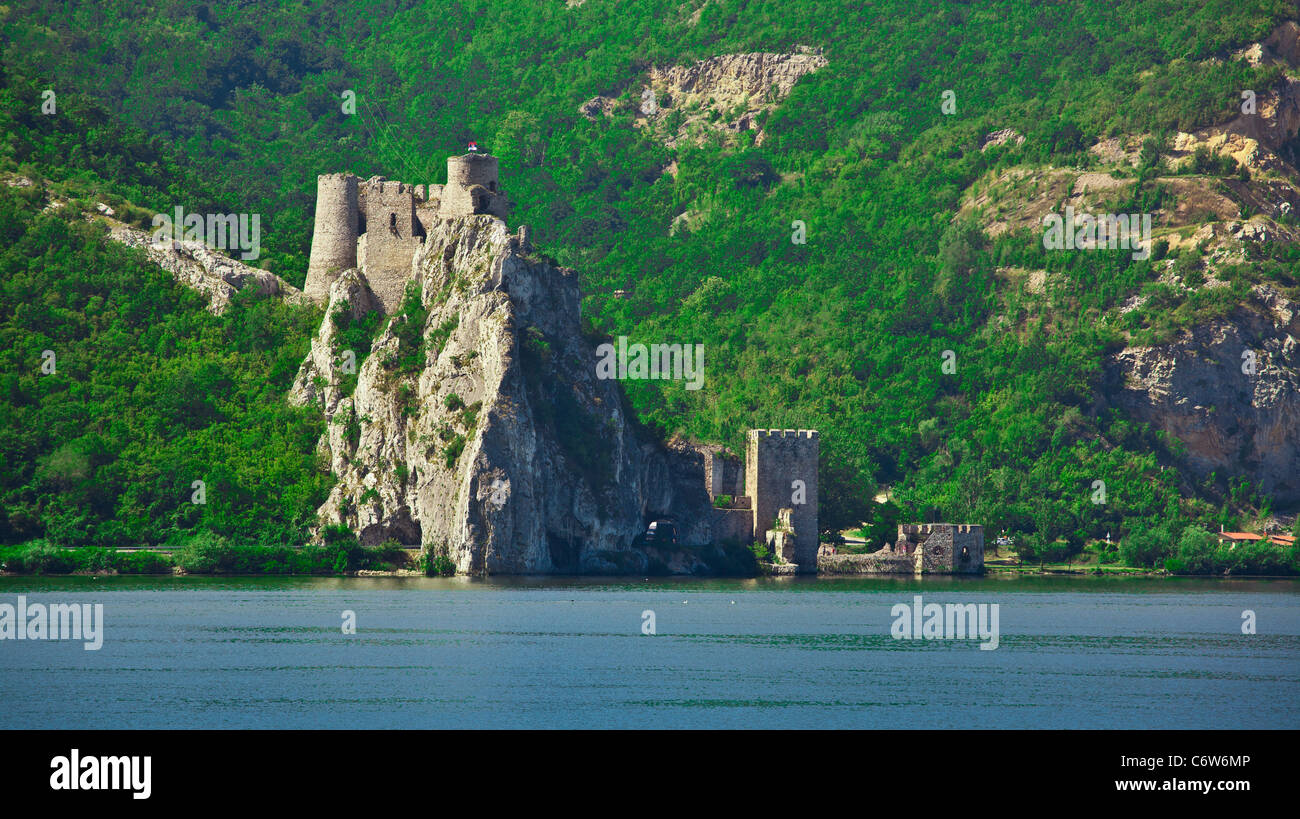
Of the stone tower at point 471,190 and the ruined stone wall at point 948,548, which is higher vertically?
the stone tower at point 471,190

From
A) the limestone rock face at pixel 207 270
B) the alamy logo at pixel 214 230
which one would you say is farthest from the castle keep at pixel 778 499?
the alamy logo at pixel 214 230

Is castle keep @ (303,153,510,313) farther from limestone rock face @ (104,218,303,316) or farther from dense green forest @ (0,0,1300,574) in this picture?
dense green forest @ (0,0,1300,574)

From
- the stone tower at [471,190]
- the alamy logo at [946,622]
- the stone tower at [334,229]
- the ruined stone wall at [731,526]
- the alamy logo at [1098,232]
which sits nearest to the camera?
the alamy logo at [946,622]

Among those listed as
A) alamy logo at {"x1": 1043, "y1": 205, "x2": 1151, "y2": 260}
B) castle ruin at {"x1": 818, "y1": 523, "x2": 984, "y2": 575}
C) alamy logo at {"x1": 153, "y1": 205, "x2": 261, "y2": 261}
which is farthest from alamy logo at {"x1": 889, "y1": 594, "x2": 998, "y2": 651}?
alamy logo at {"x1": 1043, "y1": 205, "x2": 1151, "y2": 260}

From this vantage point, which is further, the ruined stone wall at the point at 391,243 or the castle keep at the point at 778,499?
the castle keep at the point at 778,499

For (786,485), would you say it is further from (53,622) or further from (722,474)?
(53,622)

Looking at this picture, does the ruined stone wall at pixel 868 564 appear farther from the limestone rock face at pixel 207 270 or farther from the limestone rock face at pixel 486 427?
the limestone rock face at pixel 207 270
